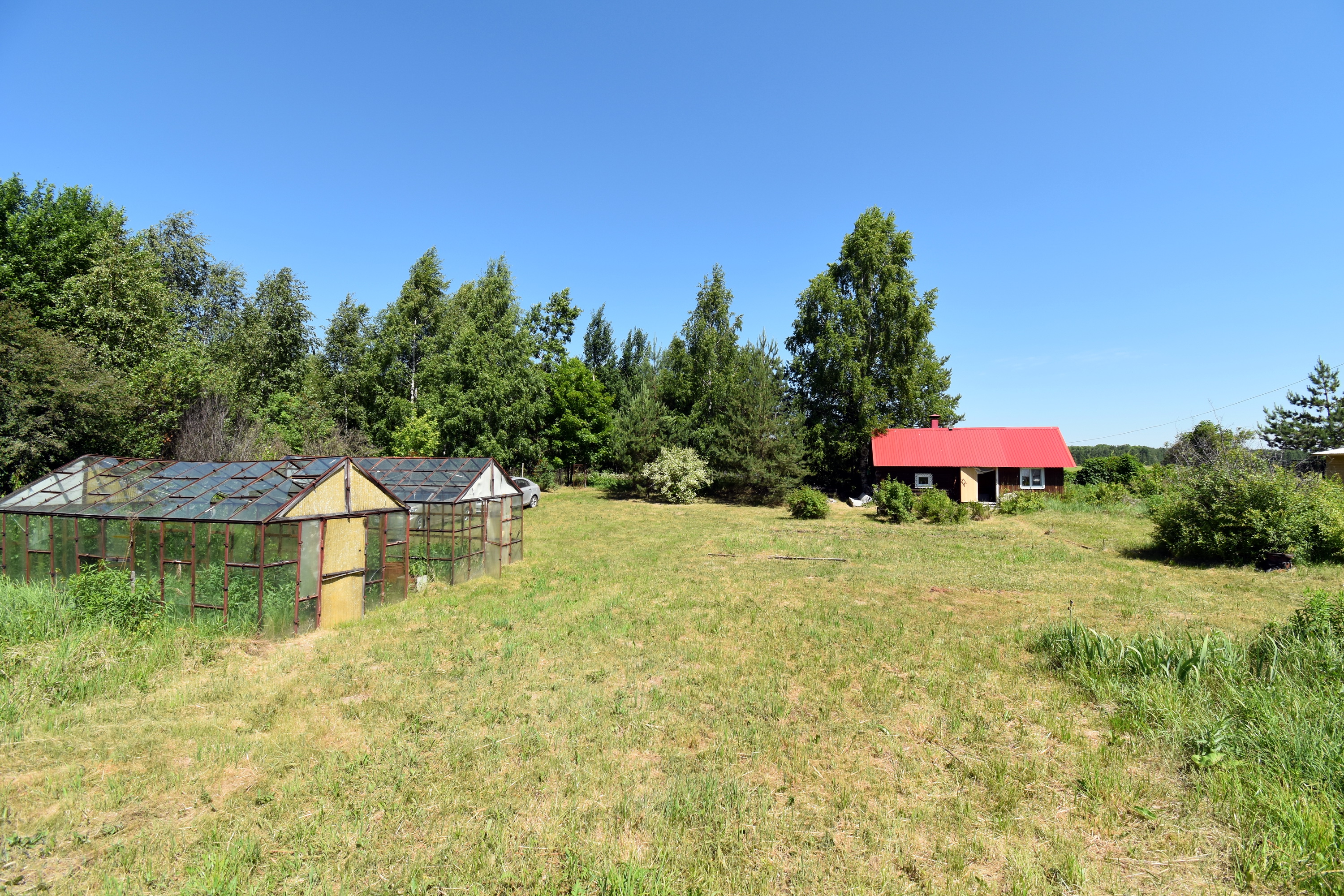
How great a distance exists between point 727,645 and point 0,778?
10.0 metres

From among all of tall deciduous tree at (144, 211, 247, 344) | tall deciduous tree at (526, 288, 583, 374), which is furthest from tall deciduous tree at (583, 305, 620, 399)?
tall deciduous tree at (144, 211, 247, 344)

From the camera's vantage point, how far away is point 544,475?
47.6 meters

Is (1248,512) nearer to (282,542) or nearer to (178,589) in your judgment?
(282,542)

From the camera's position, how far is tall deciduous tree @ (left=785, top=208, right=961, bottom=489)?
42.2 m

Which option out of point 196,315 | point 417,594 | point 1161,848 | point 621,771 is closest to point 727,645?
point 621,771

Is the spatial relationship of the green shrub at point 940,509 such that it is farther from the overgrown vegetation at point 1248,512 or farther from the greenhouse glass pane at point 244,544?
the greenhouse glass pane at point 244,544

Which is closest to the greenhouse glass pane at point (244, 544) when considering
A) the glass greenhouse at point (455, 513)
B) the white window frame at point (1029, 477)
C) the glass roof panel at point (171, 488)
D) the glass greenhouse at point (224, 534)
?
the glass greenhouse at point (224, 534)

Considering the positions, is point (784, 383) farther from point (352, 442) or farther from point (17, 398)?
point (17, 398)

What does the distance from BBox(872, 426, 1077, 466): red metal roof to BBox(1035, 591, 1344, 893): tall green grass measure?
30.2 meters

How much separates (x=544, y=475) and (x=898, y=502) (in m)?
28.7

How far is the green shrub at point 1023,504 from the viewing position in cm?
3303

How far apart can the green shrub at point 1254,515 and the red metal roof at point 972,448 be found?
19417mm

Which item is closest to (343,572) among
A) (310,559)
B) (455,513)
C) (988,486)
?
(310,559)

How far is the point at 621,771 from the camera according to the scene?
679cm
